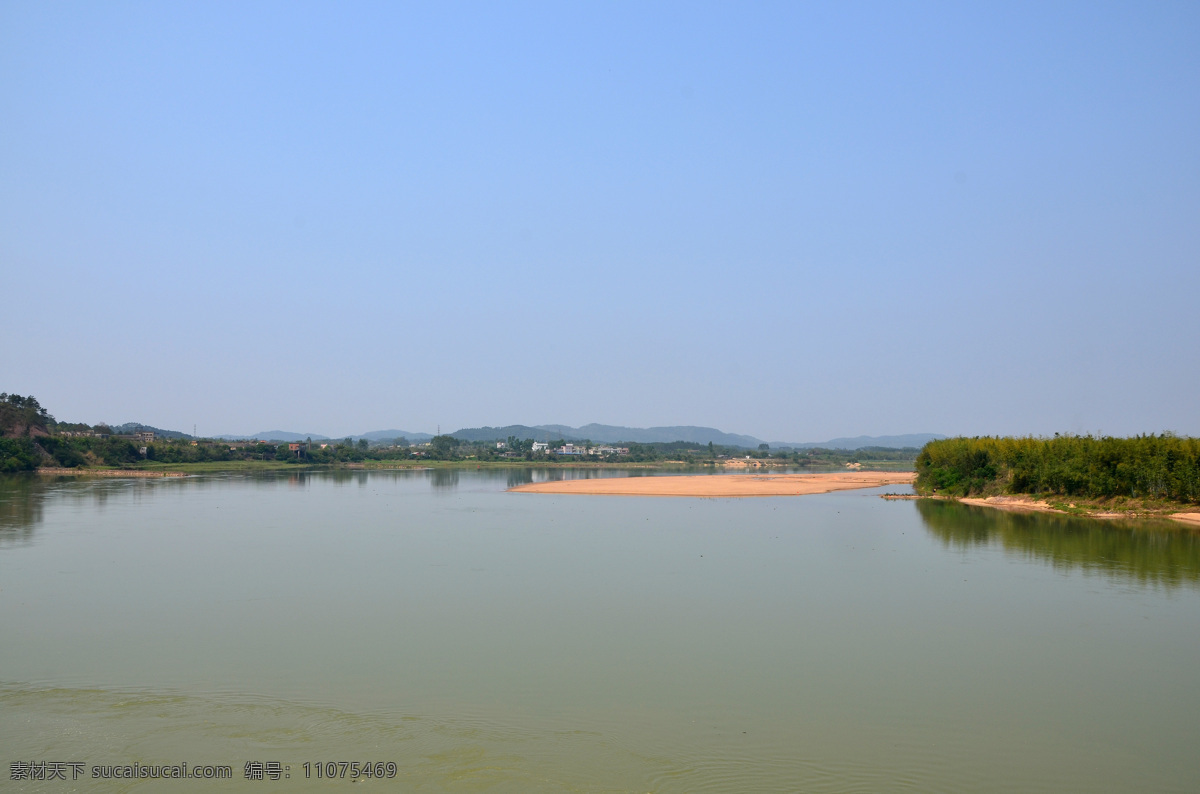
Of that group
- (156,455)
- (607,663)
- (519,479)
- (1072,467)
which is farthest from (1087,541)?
(156,455)

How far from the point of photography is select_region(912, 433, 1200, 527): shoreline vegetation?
2786cm

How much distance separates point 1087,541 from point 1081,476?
33.1ft

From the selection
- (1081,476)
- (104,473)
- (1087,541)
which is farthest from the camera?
(104,473)

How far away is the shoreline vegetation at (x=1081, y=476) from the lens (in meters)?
27.9

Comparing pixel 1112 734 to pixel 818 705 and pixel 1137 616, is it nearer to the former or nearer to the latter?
pixel 818 705

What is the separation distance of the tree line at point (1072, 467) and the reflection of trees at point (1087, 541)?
2759 mm

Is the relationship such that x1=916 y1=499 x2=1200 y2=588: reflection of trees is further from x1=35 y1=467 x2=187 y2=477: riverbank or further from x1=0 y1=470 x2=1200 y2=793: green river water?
x1=35 y1=467 x2=187 y2=477: riverbank

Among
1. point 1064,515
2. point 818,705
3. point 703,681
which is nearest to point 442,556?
point 703,681

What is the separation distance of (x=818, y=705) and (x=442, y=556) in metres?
12.5

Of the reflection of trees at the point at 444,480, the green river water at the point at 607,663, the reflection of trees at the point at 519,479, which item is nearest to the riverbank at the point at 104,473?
the reflection of trees at the point at 444,480

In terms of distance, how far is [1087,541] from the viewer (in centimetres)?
2252

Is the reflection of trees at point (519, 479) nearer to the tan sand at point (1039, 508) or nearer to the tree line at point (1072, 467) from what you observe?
the tree line at point (1072, 467)

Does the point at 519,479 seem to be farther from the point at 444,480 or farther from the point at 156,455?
the point at 156,455

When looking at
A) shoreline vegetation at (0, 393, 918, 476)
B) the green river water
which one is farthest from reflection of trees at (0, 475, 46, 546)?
shoreline vegetation at (0, 393, 918, 476)
